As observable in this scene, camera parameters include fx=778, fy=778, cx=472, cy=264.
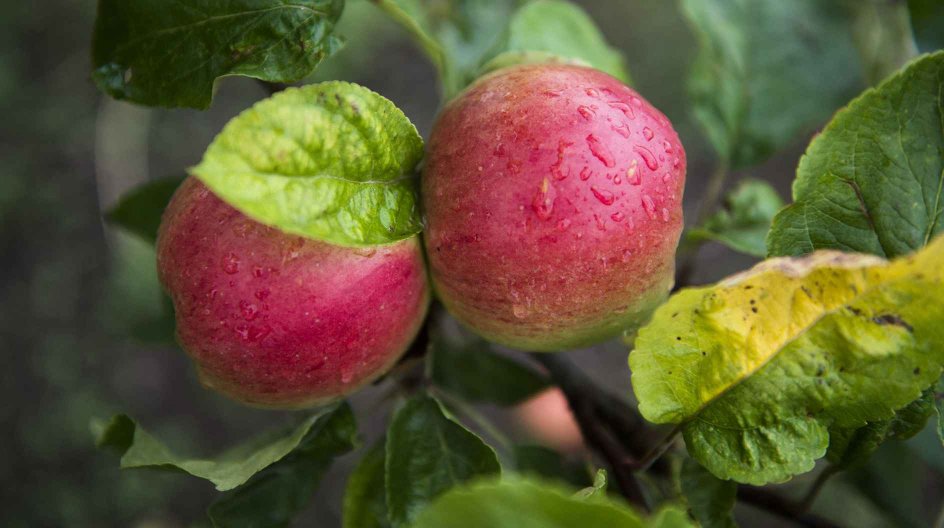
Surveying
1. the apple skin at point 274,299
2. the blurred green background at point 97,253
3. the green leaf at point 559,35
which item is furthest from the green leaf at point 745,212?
the blurred green background at point 97,253

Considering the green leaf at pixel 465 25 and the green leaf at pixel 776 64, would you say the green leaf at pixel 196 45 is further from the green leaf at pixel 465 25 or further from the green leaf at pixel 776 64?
the green leaf at pixel 776 64

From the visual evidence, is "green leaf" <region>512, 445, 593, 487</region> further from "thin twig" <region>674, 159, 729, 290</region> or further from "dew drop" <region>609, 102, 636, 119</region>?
"dew drop" <region>609, 102, 636, 119</region>

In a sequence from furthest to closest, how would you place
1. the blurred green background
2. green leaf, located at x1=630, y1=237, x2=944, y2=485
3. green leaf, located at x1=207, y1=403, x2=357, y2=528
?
the blurred green background → green leaf, located at x1=207, y1=403, x2=357, y2=528 → green leaf, located at x1=630, y1=237, x2=944, y2=485

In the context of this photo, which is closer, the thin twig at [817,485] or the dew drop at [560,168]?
the dew drop at [560,168]

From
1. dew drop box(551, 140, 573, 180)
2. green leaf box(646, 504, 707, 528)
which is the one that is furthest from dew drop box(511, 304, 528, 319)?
green leaf box(646, 504, 707, 528)

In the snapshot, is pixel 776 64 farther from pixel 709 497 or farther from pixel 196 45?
pixel 196 45
